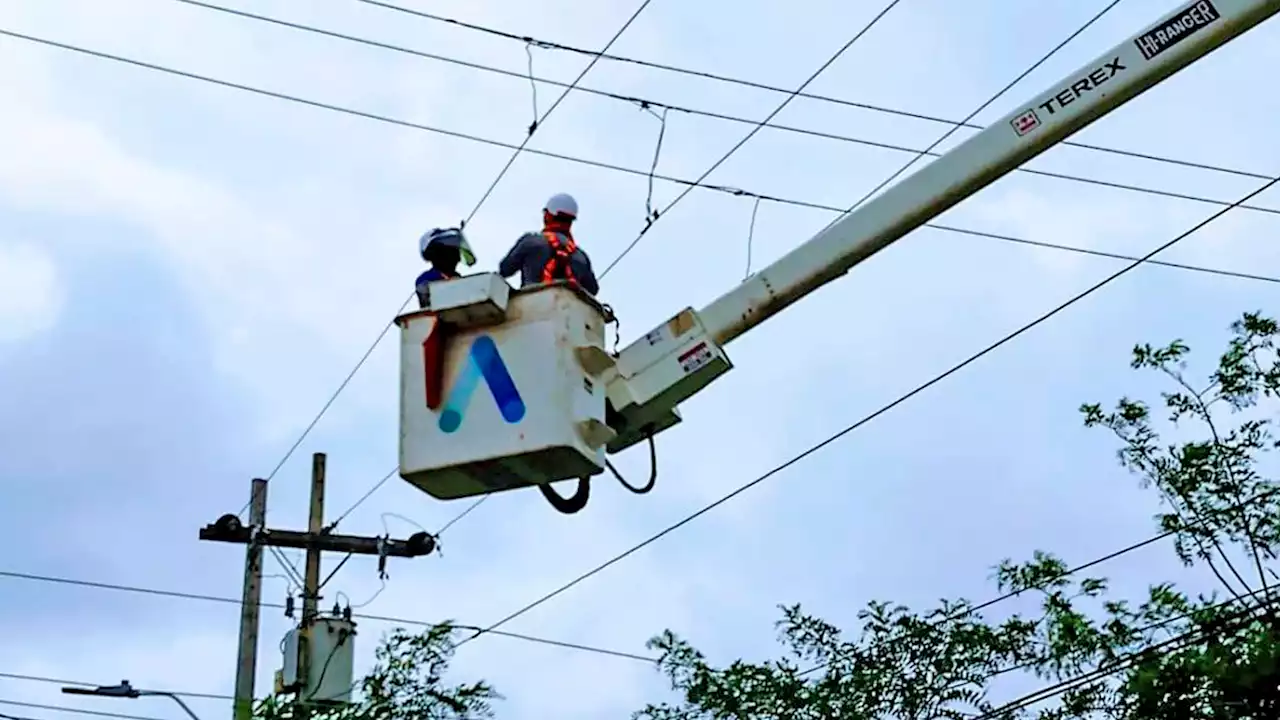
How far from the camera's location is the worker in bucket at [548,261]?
26.3 feet

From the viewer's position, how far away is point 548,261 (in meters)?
8.04

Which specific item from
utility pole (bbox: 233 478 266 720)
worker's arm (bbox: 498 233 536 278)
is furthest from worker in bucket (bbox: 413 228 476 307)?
utility pole (bbox: 233 478 266 720)

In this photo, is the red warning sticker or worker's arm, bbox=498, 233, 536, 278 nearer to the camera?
the red warning sticker

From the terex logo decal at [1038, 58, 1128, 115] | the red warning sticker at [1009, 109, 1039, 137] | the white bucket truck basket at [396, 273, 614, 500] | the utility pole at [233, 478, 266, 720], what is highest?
the utility pole at [233, 478, 266, 720]

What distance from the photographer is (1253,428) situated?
51.7 feet

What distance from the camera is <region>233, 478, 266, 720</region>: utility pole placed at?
18.0 metres

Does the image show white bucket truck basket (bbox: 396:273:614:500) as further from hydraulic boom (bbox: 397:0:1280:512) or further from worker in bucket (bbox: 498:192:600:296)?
worker in bucket (bbox: 498:192:600:296)

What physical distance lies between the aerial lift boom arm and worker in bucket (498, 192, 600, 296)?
2.37 ft

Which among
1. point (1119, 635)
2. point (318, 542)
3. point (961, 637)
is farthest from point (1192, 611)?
point (318, 542)

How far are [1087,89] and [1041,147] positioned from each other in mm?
287

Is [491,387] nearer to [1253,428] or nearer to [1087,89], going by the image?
[1087,89]

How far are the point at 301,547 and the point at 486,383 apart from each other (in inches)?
499

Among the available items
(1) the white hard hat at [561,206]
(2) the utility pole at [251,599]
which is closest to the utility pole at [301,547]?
(2) the utility pole at [251,599]

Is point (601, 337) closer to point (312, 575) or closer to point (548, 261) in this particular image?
point (548, 261)
